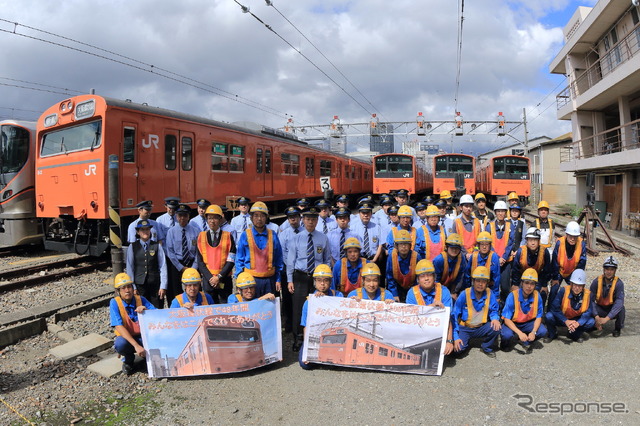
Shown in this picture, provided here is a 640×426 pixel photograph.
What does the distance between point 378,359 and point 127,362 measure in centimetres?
262

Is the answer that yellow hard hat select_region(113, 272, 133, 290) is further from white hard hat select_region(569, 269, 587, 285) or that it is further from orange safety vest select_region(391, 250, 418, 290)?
white hard hat select_region(569, 269, 587, 285)

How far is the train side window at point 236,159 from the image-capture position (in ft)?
38.7

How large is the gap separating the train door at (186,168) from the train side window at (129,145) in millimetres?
1332

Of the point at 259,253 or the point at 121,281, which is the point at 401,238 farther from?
the point at 121,281

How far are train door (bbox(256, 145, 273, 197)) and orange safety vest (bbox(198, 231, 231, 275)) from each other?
7878mm

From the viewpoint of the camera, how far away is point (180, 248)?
5.64 meters

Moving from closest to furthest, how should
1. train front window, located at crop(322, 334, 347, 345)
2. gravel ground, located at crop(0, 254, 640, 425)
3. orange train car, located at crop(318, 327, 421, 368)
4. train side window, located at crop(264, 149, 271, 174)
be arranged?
gravel ground, located at crop(0, 254, 640, 425) < orange train car, located at crop(318, 327, 421, 368) < train front window, located at crop(322, 334, 347, 345) < train side window, located at crop(264, 149, 271, 174)

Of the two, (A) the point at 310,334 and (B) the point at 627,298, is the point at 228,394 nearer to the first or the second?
(A) the point at 310,334

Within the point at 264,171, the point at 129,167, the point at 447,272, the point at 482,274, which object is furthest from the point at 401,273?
the point at 264,171

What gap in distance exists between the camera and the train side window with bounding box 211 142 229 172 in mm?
10976

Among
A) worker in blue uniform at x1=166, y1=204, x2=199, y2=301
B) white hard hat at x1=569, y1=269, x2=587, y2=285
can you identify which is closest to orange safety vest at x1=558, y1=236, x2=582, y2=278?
white hard hat at x1=569, y1=269, x2=587, y2=285

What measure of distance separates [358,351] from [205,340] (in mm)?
1600

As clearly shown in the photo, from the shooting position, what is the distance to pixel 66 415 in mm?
3744

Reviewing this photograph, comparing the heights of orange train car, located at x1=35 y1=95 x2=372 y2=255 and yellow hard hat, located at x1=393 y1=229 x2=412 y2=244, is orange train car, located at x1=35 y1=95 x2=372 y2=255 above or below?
above
